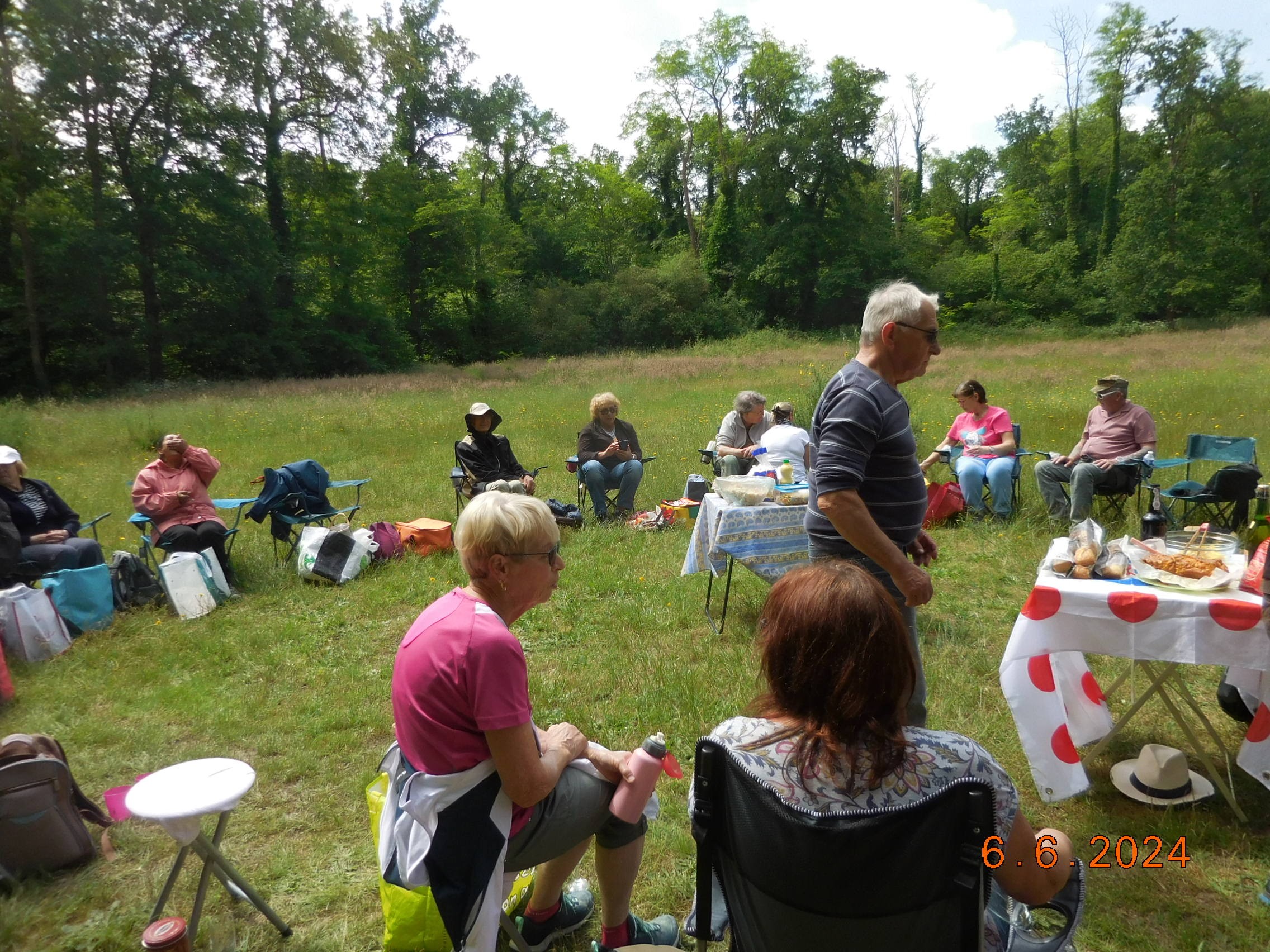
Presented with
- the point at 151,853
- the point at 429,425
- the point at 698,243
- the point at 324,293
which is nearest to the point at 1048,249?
the point at 698,243

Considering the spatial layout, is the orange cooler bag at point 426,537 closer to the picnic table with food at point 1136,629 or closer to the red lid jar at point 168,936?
the red lid jar at point 168,936

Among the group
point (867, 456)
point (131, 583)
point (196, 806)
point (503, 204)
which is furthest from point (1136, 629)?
point (503, 204)

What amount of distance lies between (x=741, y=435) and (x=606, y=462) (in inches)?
47.7

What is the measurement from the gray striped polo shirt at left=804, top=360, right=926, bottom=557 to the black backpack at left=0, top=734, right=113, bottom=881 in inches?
95.5

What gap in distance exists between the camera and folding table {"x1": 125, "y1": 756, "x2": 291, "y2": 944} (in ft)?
5.99

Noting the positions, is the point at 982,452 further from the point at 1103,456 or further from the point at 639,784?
the point at 639,784

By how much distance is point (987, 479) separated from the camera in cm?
621

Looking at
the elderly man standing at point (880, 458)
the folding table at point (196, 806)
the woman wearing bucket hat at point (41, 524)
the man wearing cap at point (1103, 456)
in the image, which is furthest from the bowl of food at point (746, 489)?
the woman wearing bucket hat at point (41, 524)

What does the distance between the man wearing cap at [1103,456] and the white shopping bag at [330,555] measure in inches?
206

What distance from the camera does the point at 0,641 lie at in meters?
4.10

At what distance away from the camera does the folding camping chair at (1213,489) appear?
206 inches

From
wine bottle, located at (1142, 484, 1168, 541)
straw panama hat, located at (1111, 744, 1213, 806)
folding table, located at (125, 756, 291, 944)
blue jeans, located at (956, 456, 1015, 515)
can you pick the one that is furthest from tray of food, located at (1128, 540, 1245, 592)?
blue jeans, located at (956, 456, 1015, 515)

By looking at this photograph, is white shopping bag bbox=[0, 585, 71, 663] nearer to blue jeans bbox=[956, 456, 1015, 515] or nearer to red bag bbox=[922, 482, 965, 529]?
red bag bbox=[922, 482, 965, 529]

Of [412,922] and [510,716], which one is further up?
[510,716]
